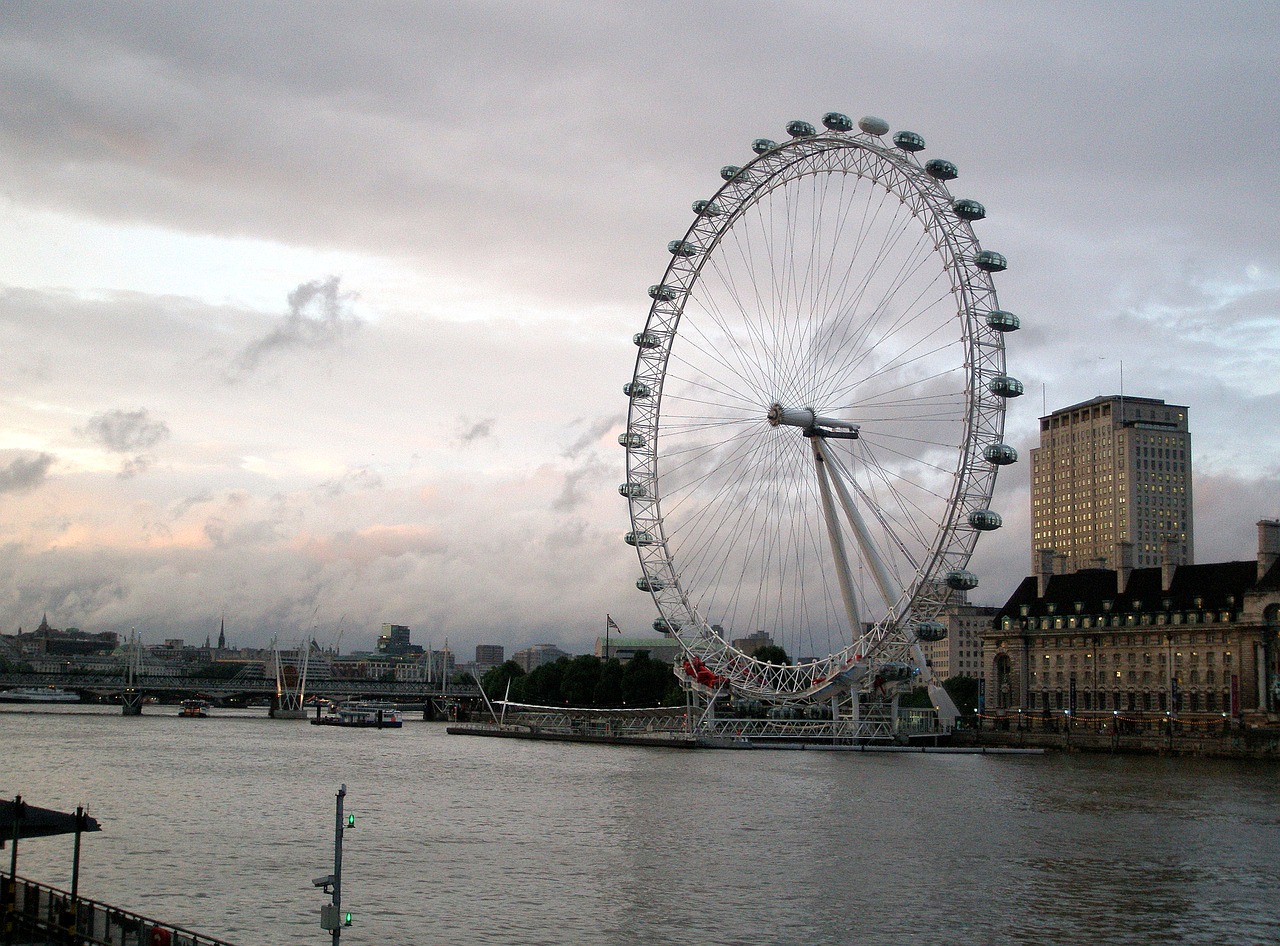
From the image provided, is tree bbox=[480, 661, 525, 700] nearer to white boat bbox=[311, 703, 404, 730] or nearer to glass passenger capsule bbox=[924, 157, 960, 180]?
white boat bbox=[311, 703, 404, 730]

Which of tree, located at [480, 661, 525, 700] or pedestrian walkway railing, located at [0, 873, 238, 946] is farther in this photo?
tree, located at [480, 661, 525, 700]

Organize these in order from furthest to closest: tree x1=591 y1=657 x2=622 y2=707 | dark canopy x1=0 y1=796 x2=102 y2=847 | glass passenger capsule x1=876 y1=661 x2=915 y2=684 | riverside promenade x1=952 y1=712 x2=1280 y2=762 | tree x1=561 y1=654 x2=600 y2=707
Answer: tree x1=561 y1=654 x2=600 y2=707, tree x1=591 y1=657 x2=622 y2=707, riverside promenade x1=952 y1=712 x2=1280 y2=762, glass passenger capsule x1=876 y1=661 x2=915 y2=684, dark canopy x1=0 y1=796 x2=102 y2=847

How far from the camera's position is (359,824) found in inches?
1876

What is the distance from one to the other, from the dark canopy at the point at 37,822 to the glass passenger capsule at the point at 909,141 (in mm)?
58013

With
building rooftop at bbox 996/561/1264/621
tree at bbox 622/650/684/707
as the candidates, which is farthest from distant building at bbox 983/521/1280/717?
tree at bbox 622/650/684/707

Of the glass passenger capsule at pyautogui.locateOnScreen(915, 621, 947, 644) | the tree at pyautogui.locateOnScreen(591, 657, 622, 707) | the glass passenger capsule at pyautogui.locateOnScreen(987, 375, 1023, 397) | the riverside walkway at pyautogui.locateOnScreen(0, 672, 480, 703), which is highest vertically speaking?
the glass passenger capsule at pyautogui.locateOnScreen(987, 375, 1023, 397)

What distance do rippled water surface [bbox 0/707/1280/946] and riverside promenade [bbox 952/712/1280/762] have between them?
11.0m

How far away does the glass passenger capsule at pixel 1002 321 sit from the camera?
235ft

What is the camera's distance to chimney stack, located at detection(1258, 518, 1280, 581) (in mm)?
99000

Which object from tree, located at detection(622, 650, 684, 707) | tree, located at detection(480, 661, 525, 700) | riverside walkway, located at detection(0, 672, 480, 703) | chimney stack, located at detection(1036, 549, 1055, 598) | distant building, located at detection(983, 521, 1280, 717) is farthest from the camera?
tree, located at detection(480, 661, 525, 700)

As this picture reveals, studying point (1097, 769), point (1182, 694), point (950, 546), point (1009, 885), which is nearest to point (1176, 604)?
point (1182, 694)

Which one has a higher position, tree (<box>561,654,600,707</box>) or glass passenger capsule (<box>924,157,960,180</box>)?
glass passenger capsule (<box>924,157,960,180</box>)

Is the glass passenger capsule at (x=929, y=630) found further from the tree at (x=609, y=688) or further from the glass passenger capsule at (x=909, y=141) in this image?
the tree at (x=609, y=688)

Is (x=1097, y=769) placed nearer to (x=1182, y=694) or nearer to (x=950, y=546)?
(x=950, y=546)
